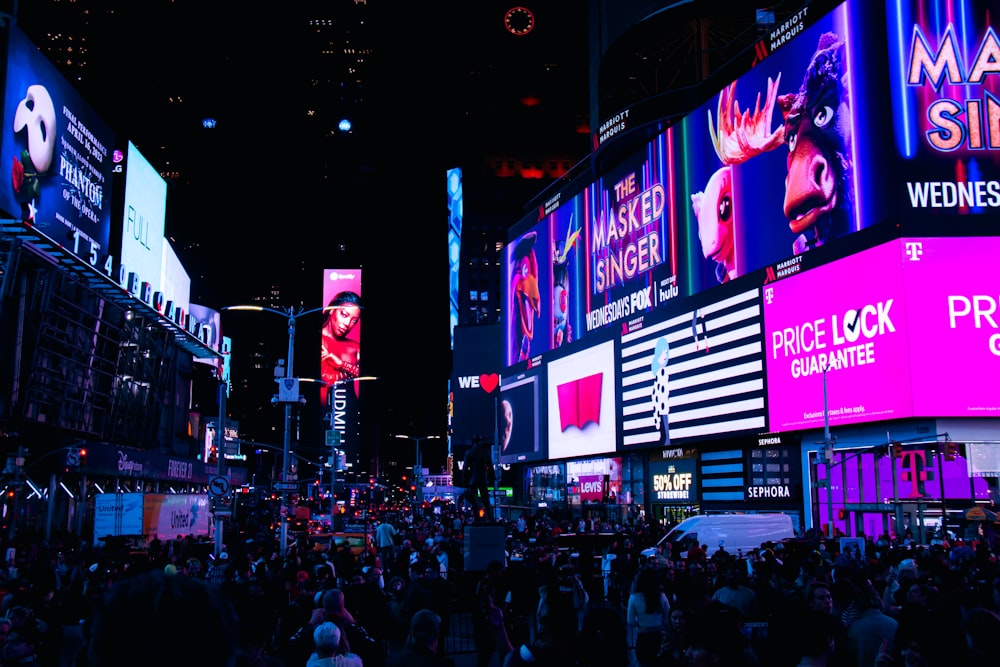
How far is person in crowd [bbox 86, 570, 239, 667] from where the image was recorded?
9.10 feet

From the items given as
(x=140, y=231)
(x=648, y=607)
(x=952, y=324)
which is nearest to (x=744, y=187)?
(x=952, y=324)

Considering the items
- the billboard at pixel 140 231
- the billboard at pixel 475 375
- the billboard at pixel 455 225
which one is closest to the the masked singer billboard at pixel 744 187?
the billboard at pixel 140 231

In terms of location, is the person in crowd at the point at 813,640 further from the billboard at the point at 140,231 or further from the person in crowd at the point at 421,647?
the billboard at the point at 140,231

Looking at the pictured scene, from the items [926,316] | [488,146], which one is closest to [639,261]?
[926,316]

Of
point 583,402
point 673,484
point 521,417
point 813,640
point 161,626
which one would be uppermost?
point 583,402

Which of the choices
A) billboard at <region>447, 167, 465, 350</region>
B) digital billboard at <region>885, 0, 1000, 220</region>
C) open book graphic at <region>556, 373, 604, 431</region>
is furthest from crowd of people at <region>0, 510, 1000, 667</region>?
billboard at <region>447, 167, 465, 350</region>

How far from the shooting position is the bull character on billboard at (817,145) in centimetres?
4581

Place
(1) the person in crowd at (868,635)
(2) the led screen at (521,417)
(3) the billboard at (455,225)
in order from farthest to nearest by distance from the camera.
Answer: (3) the billboard at (455,225) < (2) the led screen at (521,417) < (1) the person in crowd at (868,635)

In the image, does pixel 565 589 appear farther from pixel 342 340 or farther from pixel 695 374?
pixel 342 340

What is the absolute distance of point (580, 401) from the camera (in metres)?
73.0

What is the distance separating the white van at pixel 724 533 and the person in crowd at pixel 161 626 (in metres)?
30.6

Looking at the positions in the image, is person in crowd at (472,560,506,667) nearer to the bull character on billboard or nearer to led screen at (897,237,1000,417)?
led screen at (897,237,1000,417)

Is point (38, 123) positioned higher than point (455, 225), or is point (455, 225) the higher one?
point (455, 225)

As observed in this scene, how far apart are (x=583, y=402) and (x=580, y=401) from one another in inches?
23.2
